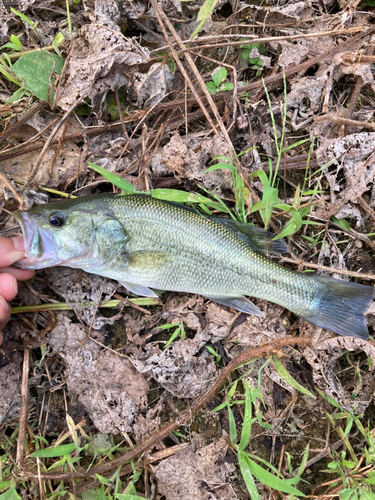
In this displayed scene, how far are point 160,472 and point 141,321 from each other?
4.72ft

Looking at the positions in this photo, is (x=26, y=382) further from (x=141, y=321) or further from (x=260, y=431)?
(x=260, y=431)

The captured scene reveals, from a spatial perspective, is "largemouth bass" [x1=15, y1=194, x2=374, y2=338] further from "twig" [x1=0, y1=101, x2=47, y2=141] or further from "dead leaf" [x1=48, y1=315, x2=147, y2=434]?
"twig" [x1=0, y1=101, x2=47, y2=141]

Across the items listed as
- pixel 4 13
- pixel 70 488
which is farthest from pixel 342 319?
pixel 4 13

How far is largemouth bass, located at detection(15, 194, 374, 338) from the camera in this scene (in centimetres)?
321

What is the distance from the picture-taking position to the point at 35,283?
3529 mm

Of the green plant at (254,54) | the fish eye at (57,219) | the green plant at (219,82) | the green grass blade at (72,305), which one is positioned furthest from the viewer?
the green plant at (254,54)

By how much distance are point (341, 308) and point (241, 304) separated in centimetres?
96

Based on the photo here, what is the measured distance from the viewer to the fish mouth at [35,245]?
300 centimetres

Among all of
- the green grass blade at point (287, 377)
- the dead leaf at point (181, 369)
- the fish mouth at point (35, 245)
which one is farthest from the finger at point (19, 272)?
the green grass blade at point (287, 377)

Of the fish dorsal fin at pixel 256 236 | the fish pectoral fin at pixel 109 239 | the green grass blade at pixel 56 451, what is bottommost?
the green grass blade at pixel 56 451

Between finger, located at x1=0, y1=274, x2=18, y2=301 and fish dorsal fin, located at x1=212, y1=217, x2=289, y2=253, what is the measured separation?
199cm

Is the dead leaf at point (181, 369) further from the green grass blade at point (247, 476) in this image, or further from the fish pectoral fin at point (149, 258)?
the fish pectoral fin at point (149, 258)

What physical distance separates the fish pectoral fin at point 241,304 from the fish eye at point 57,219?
1600 mm

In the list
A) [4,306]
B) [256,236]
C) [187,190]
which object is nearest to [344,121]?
[256,236]
